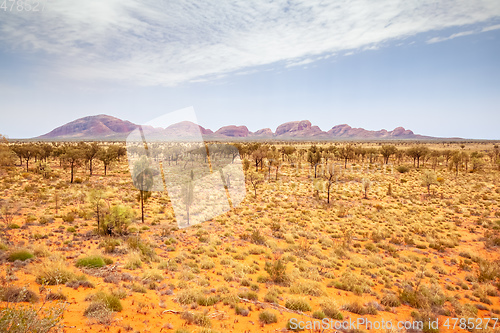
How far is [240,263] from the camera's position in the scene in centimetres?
1519

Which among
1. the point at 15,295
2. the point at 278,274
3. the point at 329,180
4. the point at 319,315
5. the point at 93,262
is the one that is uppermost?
the point at 329,180

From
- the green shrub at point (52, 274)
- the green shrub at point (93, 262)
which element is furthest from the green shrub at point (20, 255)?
the green shrub at point (93, 262)

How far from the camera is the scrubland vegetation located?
9164mm

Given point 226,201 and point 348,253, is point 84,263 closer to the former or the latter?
point 348,253

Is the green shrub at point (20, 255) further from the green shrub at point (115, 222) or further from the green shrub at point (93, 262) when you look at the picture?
the green shrub at point (115, 222)

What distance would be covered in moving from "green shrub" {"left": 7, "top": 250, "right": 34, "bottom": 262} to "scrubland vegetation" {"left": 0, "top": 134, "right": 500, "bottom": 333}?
56 millimetres

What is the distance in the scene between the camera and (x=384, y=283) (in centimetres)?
1345

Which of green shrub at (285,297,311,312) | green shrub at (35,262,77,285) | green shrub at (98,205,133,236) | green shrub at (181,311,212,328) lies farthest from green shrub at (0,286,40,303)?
green shrub at (285,297,311,312)

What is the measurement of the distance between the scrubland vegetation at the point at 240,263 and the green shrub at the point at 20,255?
6 cm

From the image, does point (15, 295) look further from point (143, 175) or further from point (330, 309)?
point (143, 175)

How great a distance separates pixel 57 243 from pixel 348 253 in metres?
20.0

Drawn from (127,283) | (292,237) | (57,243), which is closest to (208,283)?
(127,283)

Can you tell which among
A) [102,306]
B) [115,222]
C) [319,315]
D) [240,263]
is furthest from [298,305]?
[115,222]

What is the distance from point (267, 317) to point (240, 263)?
19.5ft
